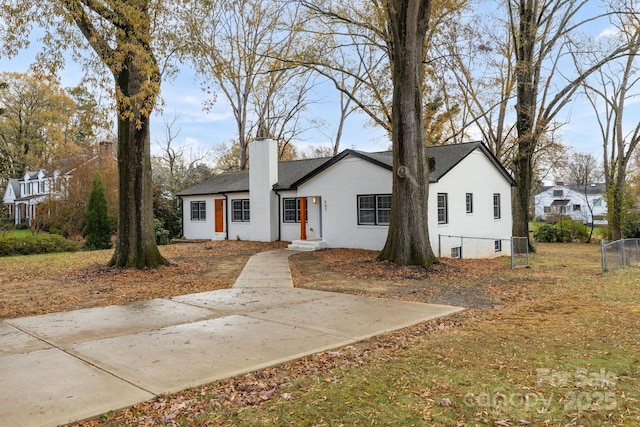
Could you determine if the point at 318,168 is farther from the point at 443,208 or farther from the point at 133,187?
the point at 133,187

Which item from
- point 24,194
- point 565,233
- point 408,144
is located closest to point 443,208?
point 408,144

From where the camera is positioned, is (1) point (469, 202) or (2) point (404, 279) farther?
(1) point (469, 202)

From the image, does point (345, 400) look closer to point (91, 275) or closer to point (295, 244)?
point (91, 275)

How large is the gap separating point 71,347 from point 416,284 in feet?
25.7

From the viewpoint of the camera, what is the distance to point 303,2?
637 inches

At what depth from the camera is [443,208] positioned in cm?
1838

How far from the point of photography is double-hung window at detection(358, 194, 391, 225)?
1838 cm

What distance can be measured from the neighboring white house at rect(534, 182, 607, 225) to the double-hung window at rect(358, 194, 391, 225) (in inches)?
1825

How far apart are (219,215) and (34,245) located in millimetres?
8779

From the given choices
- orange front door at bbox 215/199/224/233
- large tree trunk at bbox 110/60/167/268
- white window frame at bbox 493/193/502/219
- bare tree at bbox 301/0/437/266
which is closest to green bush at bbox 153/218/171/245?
orange front door at bbox 215/199/224/233

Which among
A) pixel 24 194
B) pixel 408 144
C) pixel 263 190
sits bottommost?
pixel 263 190

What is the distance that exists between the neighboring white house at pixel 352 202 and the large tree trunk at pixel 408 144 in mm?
3387

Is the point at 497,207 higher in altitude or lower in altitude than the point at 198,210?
lower

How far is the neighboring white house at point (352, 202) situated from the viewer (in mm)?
18469
